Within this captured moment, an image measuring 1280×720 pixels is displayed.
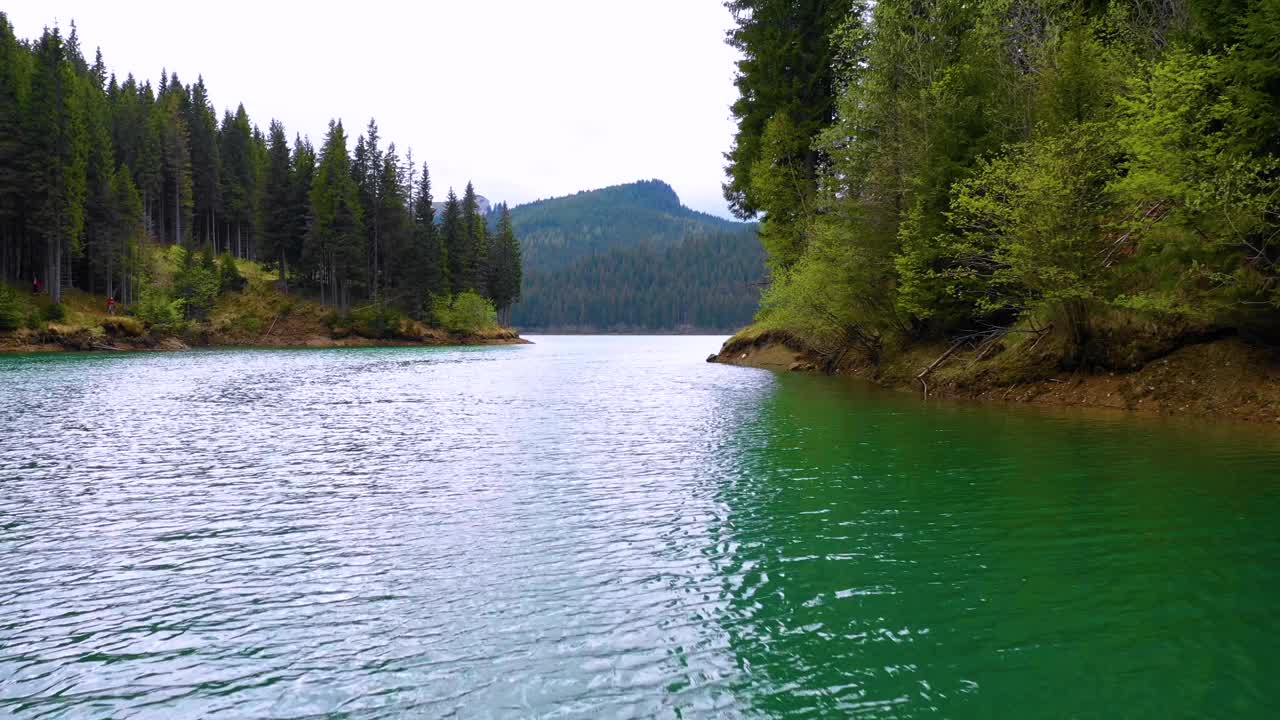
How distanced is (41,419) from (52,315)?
5151cm

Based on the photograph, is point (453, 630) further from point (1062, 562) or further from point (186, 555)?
point (1062, 562)

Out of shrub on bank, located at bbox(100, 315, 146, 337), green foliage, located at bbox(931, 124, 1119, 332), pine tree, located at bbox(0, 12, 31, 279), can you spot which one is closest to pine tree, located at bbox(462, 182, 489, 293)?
shrub on bank, located at bbox(100, 315, 146, 337)

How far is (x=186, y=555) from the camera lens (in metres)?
8.97

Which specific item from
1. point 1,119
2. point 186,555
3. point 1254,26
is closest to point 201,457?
point 186,555

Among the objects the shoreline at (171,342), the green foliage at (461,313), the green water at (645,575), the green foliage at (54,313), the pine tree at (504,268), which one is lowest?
the green water at (645,575)

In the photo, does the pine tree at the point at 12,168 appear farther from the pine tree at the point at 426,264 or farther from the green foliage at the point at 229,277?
the pine tree at the point at 426,264

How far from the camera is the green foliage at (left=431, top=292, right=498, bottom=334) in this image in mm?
99562

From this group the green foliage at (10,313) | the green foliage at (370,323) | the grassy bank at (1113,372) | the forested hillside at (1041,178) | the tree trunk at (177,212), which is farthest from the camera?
the tree trunk at (177,212)

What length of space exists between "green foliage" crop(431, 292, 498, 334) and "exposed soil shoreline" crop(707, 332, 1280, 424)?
76.7m

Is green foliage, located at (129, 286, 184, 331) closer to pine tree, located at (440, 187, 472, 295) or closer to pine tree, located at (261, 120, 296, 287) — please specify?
pine tree, located at (261, 120, 296, 287)

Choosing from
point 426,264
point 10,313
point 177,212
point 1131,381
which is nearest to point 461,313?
point 426,264

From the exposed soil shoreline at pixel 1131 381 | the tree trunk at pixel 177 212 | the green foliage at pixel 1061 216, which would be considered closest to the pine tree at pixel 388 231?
the tree trunk at pixel 177 212

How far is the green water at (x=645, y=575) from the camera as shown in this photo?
5.57 m

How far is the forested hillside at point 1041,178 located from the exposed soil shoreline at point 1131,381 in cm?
58
